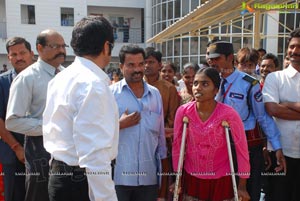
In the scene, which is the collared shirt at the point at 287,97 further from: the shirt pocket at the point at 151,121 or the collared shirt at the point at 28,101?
the collared shirt at the point at 28,101

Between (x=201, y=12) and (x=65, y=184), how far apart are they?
223 inches

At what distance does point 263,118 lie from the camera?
314 cm

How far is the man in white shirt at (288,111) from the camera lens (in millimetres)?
3023

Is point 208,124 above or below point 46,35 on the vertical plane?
below

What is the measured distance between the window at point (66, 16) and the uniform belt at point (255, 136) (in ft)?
→ 78.8

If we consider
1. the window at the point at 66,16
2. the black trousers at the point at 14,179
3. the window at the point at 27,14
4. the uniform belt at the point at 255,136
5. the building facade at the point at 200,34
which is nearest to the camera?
the uniform belt at the point at 255,136

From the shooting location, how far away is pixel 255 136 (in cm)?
327

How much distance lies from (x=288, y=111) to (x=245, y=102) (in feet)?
1.34

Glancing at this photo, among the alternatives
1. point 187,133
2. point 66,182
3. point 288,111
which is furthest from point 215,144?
point 66,182

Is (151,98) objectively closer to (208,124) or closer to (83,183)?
(208,124)

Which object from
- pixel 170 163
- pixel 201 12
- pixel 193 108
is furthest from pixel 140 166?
pixel 201 12

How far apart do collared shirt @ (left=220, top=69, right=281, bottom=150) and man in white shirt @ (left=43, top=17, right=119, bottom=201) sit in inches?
60.5

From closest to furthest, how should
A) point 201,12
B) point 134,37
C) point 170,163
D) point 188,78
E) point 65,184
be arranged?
point 65,184 → point 170,163 → point 188,78 → point 201,12 → point 134,37

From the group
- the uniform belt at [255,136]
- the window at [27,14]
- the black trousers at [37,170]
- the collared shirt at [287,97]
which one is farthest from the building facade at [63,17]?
the collared shirt at [287,97]
